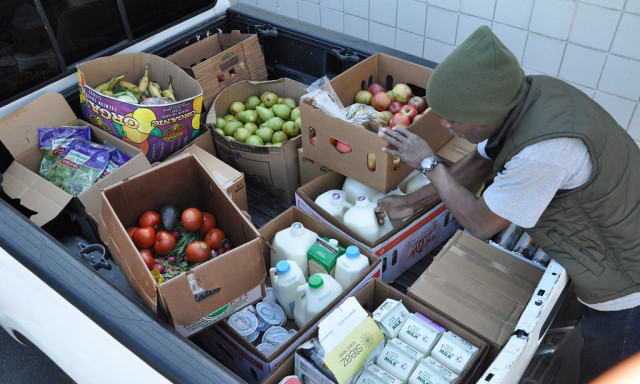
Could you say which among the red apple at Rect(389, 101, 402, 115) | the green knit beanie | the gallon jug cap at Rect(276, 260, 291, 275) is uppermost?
the green knit beanie

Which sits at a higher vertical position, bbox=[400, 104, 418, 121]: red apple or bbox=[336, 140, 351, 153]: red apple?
bbox=[400, 104, 418, 121]: red apple

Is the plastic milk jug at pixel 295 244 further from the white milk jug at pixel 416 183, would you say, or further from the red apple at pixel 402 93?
the red apple at pixel 402 93

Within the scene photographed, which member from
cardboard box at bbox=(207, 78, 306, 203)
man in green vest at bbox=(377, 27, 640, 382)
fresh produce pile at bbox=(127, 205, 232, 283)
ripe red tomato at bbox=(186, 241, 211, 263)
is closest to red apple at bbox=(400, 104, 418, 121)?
cardboard box at bbox=(207, 78, 306, 203)

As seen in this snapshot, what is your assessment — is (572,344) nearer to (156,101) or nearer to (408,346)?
(408,346)

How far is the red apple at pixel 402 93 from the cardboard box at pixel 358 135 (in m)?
0.06

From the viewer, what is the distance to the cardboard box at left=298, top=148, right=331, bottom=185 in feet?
8.48

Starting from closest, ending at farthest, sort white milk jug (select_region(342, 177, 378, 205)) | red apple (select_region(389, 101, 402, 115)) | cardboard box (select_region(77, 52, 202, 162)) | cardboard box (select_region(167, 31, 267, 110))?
1. cardboard box (select_region(77, 52, 202, 162))
2. white milk jug (select_region(342, 177, 378, 205))
3. red apple (select_region(389, 101, 402, 115))
4. cardboard box (select_region(167, 31, 267, 110))

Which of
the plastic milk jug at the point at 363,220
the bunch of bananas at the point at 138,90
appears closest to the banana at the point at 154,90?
the bunch of bananas at the point at 138,90

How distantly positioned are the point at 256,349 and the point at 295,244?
1.74 ft

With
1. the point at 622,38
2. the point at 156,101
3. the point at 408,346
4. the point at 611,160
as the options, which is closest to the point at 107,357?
the point at 408,346

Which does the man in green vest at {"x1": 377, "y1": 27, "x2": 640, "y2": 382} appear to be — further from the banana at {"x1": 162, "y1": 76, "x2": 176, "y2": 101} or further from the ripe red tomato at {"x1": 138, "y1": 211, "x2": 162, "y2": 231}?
the banana at {"x1": 162, "y1": 76, "x2": 176, "y2": 101}

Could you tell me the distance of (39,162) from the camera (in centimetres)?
237

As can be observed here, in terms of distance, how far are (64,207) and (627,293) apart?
2191mm

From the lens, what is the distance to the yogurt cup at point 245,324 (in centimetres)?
188
